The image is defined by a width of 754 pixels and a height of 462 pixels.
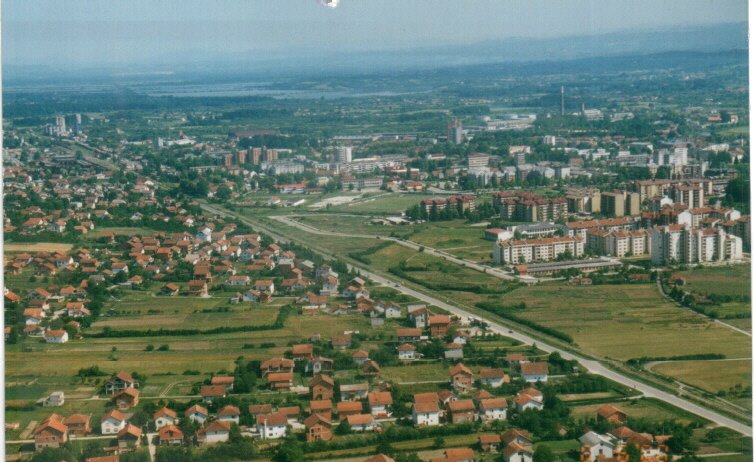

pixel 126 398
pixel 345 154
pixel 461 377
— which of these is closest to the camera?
pixel 126 398

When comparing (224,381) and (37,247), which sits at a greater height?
(37,247)

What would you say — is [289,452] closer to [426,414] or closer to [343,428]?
[343,428]

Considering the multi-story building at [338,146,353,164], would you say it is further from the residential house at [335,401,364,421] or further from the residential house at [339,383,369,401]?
the residential house at [335,401,364,421]

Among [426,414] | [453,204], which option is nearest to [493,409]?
[426,414]

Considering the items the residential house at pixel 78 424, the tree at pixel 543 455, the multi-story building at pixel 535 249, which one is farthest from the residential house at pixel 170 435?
the multi-story building at pixel 535 249

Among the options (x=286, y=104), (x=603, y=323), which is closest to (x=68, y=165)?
(x=286, y=104)

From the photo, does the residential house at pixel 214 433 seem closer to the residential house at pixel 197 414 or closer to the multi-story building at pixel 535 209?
the residential house at pixel 197 414
